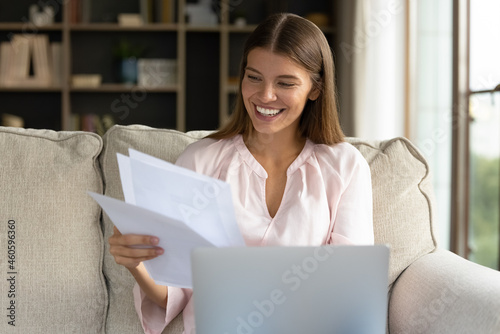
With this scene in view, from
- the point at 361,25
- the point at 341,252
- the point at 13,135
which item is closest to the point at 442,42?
the point at 361,25

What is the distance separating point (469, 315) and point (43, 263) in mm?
974

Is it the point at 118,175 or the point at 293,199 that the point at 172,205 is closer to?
the point at 293,199

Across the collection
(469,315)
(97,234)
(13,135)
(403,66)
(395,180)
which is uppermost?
(403,66)

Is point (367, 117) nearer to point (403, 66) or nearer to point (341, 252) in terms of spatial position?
point (403, 66)

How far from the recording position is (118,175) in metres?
1.65

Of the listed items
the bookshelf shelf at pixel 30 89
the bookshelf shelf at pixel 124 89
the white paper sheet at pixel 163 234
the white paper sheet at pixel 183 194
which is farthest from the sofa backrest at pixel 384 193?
the bookshelf shelf at pixel 30 89

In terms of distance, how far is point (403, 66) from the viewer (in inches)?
138

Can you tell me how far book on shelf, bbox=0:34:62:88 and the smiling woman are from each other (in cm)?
314

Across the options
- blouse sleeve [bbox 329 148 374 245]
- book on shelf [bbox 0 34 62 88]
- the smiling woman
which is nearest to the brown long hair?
the smiling woman

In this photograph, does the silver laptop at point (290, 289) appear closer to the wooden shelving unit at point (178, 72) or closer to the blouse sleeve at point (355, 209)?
the blouse sleeve at point (355, 209)

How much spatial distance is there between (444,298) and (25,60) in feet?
12.3

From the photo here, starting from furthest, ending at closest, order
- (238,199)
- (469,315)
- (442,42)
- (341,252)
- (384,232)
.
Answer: (442,42)
(384,232)
(238,199)
(469,315)
(341,252)

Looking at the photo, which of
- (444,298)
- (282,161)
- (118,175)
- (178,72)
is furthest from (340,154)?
(178,72)

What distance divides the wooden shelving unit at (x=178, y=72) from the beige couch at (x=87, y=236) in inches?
111
